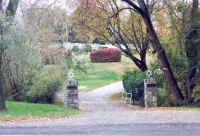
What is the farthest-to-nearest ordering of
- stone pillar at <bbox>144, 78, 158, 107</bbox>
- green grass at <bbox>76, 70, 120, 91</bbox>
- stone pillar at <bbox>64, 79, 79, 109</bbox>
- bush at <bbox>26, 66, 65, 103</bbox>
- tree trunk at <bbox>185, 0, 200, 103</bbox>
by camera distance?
1. green grass at <bbox>76, 70, 120, 91</bbox>
2. bush at <bbox>26, 66, 65, 103</bbox>
3. stone pillar at <bbox>144, 78, 158, 107</bbox>
4. tree trunk at <bbox>185, 0, 200, 103</bbox>
5. stone pillar at <bbox>64, 79, 79, 109</bbox>

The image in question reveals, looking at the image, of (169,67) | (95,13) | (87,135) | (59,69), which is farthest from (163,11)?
(87,135)

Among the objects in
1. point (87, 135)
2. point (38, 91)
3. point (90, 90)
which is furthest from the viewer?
point (90, 90)

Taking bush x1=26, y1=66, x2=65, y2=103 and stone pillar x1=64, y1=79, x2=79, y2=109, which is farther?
bush x1=26, y1=66, x2=65, y2=103

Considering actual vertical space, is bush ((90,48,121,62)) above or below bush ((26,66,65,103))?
above

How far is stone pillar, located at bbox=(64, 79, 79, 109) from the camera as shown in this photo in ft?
56.6

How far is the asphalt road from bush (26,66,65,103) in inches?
355

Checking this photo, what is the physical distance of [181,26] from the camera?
60.1ft

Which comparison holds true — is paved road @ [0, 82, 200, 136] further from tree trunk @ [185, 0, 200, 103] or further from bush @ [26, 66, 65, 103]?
bush @ [26, 66, 65, 103]

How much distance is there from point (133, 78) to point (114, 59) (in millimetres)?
33897

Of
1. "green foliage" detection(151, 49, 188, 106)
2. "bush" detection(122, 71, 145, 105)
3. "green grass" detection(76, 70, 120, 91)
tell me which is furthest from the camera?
"green grass" detection(76, 70, 120, 91)

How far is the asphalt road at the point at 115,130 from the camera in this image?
32.1 feet

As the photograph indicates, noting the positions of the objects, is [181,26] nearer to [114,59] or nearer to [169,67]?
[169,67]

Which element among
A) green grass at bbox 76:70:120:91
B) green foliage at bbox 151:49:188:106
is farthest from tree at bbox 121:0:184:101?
green grass at bbox 76:70:120:91

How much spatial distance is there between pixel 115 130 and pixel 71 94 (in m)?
7.19
